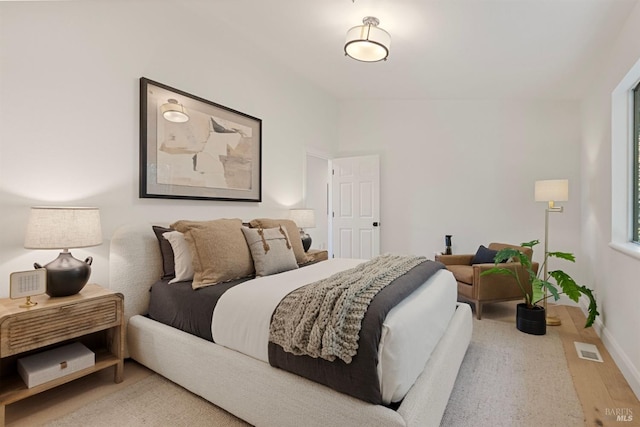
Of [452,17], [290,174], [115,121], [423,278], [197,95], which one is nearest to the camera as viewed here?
[423,278]

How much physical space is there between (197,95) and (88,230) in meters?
1.62

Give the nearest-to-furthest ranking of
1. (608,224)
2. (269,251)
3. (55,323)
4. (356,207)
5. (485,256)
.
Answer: (55,323)
(269,251)
(608,224)
(485,256)
(356,207)

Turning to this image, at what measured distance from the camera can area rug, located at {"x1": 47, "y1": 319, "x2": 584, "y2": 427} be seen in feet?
5.63

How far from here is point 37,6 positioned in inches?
79.7

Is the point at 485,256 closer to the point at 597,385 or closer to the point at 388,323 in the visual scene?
the point at 597,385

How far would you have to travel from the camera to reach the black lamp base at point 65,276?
6.10 feet

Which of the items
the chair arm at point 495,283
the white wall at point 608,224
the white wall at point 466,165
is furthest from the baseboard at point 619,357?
the white wall at point 466,165

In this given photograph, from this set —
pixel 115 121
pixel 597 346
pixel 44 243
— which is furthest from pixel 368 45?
pixel 597 346

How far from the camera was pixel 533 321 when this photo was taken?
115 inches

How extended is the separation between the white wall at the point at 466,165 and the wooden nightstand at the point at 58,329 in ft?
12.2

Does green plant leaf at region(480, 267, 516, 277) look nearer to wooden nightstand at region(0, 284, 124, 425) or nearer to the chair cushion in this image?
the chair cushion

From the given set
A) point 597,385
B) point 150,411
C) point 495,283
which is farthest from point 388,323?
point 495,283

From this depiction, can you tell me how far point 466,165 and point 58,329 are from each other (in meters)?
4.58

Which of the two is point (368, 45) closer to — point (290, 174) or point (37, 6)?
point (290, 174)
